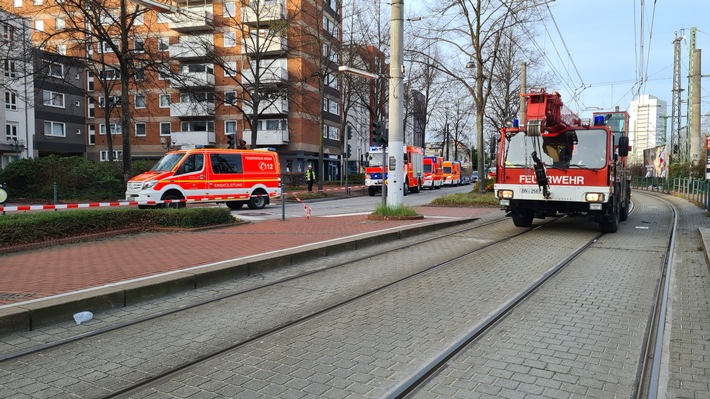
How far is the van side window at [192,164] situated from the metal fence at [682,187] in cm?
1943

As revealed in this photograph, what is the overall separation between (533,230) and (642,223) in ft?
16.4

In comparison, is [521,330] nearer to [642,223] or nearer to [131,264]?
[131,264]

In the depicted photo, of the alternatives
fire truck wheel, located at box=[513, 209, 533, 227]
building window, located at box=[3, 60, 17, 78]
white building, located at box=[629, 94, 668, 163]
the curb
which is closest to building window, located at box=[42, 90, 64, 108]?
building window, located at box=[3, 60, 17, 78]

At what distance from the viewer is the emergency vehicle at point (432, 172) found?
43838 millimetres

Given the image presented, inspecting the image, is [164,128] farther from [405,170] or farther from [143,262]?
[143,262]

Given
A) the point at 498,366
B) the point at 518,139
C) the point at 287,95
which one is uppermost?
the point at 287,95

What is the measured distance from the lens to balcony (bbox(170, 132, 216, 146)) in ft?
163

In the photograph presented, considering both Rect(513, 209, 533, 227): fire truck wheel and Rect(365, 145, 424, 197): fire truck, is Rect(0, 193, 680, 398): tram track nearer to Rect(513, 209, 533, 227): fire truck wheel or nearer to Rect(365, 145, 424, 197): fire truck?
Rect(513, 209, 533, 227): fire truck wheel

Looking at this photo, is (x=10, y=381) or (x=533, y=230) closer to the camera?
(x=10, y=381)

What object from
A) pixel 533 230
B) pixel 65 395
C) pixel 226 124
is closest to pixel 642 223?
pixel 533 230

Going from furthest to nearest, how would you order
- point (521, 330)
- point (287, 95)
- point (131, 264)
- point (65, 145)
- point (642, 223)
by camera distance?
point (65, 145) < point (287, 95) < point (642, 223) < point (131, 264) < point (521, 330)

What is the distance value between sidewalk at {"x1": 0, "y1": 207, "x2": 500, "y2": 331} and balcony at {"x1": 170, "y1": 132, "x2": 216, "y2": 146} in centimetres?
3879

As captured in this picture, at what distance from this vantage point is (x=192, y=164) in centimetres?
1878

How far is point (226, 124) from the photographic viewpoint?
50.5 meters
